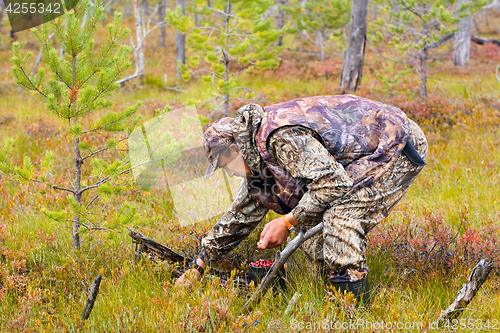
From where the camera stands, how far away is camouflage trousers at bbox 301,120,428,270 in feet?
9.34

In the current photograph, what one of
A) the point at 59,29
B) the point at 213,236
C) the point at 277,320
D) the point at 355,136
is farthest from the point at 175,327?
the point at 59,29

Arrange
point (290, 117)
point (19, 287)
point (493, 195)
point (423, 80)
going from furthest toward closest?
point (423, 80) < point (493, 195) < point (19, 287) < point (290, 117)

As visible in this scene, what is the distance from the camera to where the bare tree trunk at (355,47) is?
8.72 metres

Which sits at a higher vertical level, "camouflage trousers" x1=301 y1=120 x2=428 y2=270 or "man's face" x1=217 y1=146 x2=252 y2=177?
"man's face" x1=217 y1=146 x2=252 y2=177

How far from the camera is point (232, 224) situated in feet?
11.6

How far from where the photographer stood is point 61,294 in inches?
128

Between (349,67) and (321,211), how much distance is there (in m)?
6.90

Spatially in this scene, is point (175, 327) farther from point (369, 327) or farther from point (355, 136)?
point (355, 136)

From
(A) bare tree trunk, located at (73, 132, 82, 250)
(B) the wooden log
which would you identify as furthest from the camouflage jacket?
(A) bare tree trunk, located at (73, 132, 82, 250)

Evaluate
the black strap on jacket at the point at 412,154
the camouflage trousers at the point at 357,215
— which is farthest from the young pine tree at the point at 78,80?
the black strap on jacket at the point at 412,154

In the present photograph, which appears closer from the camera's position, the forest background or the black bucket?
the forest background

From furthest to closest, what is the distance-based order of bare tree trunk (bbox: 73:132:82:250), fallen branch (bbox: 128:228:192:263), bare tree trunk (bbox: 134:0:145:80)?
bare tree trunk (bbox: 134:0:145:80), bare tree trunk (bbox: 73:132:82:250), fallen branch (bbox: 128:228:192:263)

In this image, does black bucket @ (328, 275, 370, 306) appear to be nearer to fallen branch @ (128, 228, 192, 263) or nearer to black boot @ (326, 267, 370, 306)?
black boot @ (326, 267, 370, 306)

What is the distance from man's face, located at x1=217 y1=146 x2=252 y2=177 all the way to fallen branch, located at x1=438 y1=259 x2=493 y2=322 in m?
1.65
